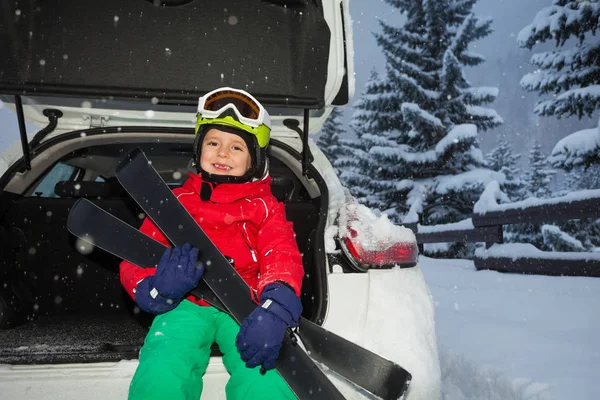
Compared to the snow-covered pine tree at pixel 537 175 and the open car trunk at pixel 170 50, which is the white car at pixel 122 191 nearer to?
the open car trunk at pixel 170 50

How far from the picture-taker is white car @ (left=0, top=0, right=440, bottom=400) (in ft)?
6.22

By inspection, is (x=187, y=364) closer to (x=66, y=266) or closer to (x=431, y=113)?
(x=66, y=266)

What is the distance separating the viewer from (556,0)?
37.7ft

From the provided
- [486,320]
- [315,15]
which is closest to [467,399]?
[486,320]

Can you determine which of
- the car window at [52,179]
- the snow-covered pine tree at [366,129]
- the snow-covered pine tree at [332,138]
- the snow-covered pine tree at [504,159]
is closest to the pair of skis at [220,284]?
the car window at [52,179]

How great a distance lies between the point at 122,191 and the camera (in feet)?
10.8

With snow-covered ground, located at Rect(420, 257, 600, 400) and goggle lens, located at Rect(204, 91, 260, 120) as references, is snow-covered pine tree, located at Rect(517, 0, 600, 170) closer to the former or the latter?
snow-covered ground, located at Rect(420, 257, 600, 400)

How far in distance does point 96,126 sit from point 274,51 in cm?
128

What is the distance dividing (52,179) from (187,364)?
2.38m

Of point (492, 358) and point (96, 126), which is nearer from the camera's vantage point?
point (96, 126)

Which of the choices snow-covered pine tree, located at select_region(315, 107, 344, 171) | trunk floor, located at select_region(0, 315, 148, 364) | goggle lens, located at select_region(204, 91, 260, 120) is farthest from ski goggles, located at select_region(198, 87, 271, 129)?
snow-covered pine tree, located at select_region(315, 107, 344, 171)

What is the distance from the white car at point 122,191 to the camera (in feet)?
6.22

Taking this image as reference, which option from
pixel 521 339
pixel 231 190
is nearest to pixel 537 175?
pixel 521 339

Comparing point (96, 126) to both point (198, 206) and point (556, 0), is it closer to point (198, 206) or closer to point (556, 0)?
point (198, 206)
